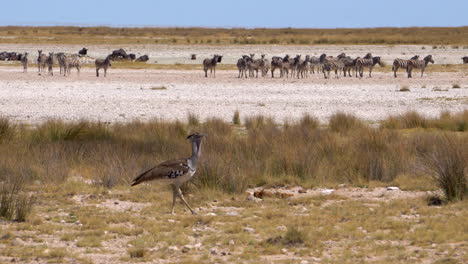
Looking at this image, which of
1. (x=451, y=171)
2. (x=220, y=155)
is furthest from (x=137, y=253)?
(x=220, y=155)

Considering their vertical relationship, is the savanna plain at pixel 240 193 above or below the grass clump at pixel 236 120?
above

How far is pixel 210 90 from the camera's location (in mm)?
33781

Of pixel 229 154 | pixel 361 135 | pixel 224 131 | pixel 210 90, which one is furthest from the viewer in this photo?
pixel 210 90

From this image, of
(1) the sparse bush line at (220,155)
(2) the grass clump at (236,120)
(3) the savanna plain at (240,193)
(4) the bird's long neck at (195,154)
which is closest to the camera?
(3) the savanna plain at (240,193)

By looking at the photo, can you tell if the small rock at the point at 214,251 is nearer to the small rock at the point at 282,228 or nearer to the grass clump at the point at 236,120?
the small rock at the point at 282,228

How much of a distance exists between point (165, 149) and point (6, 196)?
4.86 m

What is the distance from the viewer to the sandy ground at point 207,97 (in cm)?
2473

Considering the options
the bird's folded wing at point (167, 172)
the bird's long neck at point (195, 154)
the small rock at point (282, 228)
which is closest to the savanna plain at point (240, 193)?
the small rock at point (282, 228)

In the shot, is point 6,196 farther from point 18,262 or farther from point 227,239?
point 227,239

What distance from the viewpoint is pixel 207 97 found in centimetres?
3033

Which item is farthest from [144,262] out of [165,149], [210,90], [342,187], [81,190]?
[210,90]

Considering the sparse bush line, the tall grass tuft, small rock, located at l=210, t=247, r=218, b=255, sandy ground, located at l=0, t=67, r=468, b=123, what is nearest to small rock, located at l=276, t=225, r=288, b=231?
small rock, located at l=210, t=247, r=218, b=255

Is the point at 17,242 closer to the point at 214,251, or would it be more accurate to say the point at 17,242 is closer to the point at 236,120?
the point at 214,251

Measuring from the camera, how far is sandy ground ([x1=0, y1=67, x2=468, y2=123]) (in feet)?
81.1
